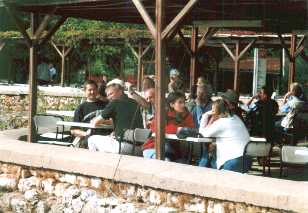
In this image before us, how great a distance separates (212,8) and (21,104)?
15.9 meters

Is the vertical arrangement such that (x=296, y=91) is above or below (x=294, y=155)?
above

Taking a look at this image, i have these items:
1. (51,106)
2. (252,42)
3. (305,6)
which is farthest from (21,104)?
(305,6)

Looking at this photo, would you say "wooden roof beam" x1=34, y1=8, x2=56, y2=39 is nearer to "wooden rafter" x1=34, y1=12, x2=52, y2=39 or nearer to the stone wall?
"wooden rafter" x1=34, y1=12, x2=52, y2=39

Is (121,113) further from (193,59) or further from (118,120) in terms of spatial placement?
(193,59)

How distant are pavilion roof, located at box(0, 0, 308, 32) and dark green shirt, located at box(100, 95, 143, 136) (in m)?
1.31

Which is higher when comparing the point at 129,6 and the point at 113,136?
the point at 129,6

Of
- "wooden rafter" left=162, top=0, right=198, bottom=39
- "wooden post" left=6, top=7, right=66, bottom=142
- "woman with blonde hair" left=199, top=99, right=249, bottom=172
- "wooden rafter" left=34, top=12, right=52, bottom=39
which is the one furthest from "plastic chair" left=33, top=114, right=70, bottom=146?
"wooden rafter" left=162, top=0, right=198, bottom=39

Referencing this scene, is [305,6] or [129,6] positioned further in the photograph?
[129,6]

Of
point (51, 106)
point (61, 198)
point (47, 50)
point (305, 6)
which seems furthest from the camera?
point (47, 50)

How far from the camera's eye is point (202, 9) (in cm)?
950

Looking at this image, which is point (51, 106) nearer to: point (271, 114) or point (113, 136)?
point (271, 114)

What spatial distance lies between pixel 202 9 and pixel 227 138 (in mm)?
3069

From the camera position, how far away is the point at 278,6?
359 inches

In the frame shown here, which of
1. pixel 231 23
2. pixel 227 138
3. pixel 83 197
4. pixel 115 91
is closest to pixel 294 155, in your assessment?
pixel 227 138
